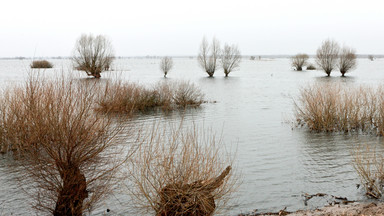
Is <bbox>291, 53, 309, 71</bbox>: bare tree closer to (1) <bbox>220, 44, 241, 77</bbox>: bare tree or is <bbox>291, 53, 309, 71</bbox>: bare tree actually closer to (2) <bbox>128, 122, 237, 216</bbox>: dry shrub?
(1) <bbox>220, 44, 241, 77</bbox>: bare tree

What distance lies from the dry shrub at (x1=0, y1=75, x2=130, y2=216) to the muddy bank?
4.11m

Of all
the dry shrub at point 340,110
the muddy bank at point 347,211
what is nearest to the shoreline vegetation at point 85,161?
the muddy bank at point 347,211

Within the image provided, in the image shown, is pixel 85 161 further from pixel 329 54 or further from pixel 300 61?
pixel 300 61

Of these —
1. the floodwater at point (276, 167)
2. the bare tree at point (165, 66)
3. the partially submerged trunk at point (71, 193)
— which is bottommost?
the floodwater at point (276, 167)

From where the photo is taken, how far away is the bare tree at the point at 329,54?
62625mm

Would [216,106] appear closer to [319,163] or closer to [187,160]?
[319,163]

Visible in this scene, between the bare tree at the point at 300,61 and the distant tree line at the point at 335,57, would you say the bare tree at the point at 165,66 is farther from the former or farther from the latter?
the bare tree at the point at 300,61

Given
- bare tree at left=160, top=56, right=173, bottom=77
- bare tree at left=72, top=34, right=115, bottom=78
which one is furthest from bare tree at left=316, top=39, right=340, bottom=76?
bare tree at left=72, top=34, right=115, bottom=78

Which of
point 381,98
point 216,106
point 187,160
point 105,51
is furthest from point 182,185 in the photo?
point 105,51

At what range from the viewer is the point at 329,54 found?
206ft

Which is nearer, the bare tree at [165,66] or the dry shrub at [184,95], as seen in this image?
the dry shrub at [184,95]

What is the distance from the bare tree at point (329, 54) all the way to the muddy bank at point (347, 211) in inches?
2327

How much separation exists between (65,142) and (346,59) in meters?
65.1

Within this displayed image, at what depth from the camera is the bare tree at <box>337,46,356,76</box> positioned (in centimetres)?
6319
